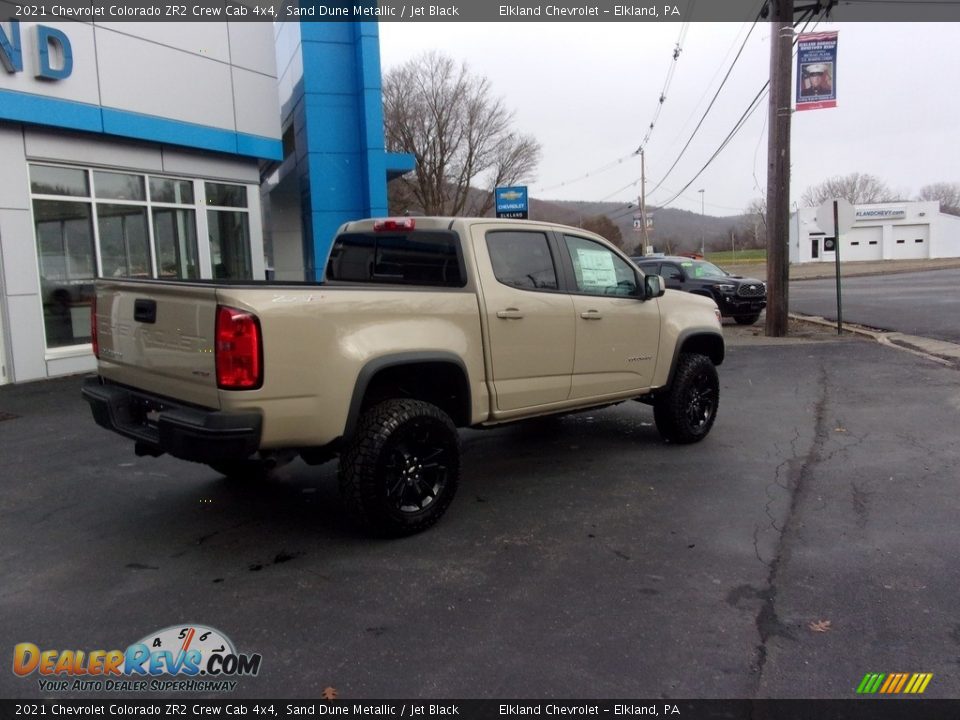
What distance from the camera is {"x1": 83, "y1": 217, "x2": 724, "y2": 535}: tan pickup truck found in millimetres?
3754

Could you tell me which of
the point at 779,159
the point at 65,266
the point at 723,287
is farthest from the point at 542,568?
the point at 723,287

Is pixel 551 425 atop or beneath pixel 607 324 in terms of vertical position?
beneath

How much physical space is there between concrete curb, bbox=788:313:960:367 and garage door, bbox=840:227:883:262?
2708 inches

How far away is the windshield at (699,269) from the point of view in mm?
18250

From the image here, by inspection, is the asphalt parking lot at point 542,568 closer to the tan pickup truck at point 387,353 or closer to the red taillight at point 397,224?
the tan pickup truck at point 387,353

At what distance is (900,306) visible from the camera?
19.5m

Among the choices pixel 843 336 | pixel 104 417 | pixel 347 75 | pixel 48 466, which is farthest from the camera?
pixel 347 75

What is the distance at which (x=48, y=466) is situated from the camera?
6227mm

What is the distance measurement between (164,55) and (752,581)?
40.0 ft

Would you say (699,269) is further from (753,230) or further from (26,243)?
(753,230)

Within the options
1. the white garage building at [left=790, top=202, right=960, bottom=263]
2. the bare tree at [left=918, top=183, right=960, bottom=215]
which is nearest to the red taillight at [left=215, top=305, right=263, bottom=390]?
the white garage building at [left=790, top=202, right=960, bottom=263]
